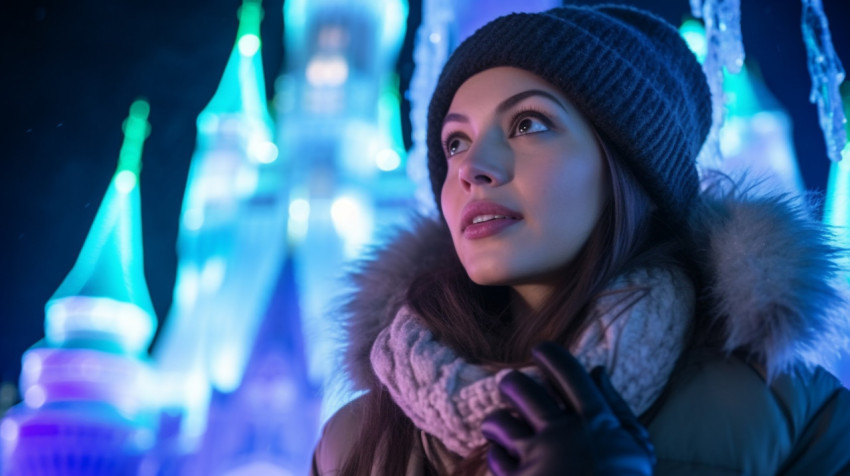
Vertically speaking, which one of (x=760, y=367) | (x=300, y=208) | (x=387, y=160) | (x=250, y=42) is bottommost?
(x=760, y=367)

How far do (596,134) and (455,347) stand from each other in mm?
585

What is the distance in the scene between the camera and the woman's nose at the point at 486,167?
1.40 m

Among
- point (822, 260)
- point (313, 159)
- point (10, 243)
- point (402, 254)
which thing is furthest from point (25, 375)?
point (822, 260)

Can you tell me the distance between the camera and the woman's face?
138 cm

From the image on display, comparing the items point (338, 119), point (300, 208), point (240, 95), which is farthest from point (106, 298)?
point (338, 119)

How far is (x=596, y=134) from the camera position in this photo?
A: 4.93 ft

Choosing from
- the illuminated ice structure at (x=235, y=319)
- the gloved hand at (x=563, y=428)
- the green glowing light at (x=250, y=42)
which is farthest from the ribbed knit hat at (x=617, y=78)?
the illuminated ice structure at (x=235, y=319)

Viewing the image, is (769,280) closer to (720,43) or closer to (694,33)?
(720,43)

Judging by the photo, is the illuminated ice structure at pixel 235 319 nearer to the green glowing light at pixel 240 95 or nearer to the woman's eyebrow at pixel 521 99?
the green glowing light at pixel 240 95

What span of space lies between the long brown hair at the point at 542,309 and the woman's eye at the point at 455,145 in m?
0.34

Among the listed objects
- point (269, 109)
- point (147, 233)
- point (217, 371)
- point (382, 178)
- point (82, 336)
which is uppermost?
point (269, 109)

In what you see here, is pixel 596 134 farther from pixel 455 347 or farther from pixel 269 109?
pixel 269 109

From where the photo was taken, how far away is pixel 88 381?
45.1 ft

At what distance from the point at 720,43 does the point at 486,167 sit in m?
2.01
